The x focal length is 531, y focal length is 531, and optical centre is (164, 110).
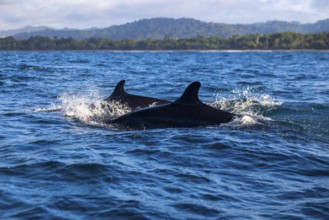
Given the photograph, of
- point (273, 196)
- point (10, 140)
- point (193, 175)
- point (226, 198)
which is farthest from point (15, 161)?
point (273, 196)

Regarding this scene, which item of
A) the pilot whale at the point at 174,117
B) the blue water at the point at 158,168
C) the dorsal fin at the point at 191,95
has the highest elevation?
the dorsal fin at the point at 191,95

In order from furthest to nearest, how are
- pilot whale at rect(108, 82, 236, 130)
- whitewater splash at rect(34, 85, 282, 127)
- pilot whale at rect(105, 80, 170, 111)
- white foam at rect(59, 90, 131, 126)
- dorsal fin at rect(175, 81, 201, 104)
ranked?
pilot whale at rect(105, 80, 170, 111) → white foam at rect(59, 90, 131, 126) → whitewater splash at rect(34, 85, 282, 127) → pilot whale at rect(108, 82, 236, 130) → dorsal fin at rect(175, 81, 201, 104)

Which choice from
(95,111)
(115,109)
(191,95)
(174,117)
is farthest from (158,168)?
(95,111)

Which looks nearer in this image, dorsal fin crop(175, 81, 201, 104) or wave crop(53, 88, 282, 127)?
dorsal fin crop(175, 81, 201, 104)

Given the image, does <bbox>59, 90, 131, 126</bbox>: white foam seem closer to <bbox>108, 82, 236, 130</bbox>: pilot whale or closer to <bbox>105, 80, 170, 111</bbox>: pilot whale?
<bbox>105, 80, 170, 111</bbox>: pilot whale

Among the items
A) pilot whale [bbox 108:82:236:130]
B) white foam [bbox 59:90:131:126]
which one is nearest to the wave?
white foam [bbox 59:90:131:126]

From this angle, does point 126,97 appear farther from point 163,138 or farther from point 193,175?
point 193,175

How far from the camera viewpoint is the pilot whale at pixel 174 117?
13211mm

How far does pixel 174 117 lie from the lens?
13.4 meters

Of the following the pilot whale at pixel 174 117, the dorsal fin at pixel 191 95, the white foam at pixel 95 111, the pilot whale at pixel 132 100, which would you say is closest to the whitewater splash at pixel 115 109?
the white foam at pixel 95 111

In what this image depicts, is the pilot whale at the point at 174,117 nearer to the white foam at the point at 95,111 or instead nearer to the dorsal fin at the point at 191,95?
the dorsal fin at the point at 191,95

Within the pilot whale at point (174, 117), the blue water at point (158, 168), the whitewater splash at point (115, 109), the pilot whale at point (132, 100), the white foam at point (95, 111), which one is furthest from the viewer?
the pilot whale at point (132, 100)

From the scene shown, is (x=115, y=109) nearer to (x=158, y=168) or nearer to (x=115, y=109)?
(x=115, y=109)

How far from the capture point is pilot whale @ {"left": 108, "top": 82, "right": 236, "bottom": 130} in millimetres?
13211
